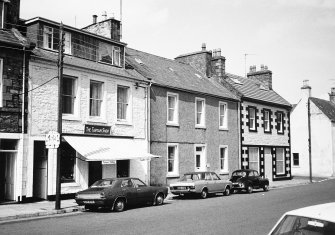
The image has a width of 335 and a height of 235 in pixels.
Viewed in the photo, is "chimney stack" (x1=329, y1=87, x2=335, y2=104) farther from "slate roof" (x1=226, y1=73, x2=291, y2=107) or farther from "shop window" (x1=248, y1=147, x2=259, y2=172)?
"shop window" (x1=248, y1=147, x2=259, y2=172)

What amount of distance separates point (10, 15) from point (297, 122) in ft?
118

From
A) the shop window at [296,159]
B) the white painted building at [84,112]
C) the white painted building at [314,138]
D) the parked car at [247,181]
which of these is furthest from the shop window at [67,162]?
the shop window at [296,159]

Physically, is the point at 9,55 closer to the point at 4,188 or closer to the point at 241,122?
the point at 4,188

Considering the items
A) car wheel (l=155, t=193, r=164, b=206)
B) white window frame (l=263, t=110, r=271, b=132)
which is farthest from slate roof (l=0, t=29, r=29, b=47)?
white window frame (l=263, t=110, r=271, b=132)

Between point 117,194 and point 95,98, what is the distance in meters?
7.00

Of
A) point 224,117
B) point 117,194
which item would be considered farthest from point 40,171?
point 224,117

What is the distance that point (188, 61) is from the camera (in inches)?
1309

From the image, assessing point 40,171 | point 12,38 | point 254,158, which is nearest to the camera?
point 12,38

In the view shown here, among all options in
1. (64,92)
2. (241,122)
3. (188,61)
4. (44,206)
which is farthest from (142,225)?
(188,61)

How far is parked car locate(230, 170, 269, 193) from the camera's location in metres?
22.5

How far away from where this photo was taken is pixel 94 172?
65.0 ft

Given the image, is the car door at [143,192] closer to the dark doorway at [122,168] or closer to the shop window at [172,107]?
the dark doorway at [122,168]

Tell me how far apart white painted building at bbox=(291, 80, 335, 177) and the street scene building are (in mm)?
16100

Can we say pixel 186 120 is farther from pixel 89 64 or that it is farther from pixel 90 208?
pixel 90 208
